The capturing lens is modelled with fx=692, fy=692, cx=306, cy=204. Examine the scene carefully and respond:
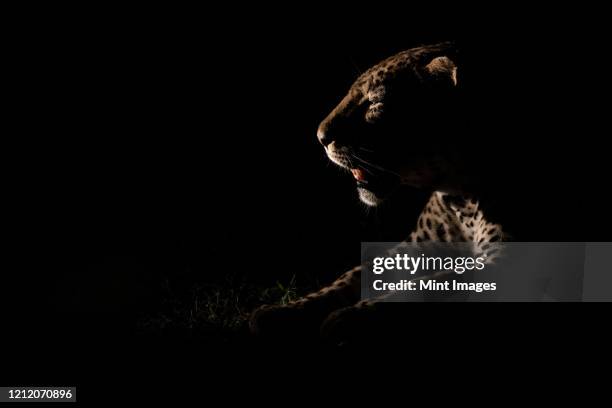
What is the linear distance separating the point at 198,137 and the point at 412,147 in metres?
1.89

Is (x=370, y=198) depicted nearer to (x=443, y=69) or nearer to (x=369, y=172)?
(x=369, y=172)

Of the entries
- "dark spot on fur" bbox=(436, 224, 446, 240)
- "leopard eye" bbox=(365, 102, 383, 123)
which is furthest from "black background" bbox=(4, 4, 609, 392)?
"leopard eye" bbox=(365, 102, 383, 123)

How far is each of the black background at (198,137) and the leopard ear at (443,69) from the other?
0.93 meters

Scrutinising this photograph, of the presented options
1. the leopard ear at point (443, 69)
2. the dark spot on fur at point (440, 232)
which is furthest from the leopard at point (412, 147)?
the dark spot on fur at point (440, 232)

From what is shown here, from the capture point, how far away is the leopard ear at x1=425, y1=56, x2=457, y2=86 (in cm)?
264

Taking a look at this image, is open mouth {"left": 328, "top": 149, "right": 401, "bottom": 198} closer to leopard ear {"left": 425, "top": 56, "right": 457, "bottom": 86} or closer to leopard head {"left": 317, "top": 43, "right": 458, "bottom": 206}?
leopard head {"left": 317, "top": 43, "right": 458, "bottom": 206}

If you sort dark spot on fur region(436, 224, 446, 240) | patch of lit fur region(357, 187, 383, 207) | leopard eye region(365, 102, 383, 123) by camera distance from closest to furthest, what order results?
leopard eye region(365, 102, 383, 123), patch of lit fur region(357, 187, 383, 207), dark spot on fur region(436, 224, 446, 240)

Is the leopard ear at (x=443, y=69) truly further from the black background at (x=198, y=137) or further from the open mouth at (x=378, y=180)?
the black background at (x=198, y=137)

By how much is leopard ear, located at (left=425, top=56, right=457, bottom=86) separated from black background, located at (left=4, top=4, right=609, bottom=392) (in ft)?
3.04

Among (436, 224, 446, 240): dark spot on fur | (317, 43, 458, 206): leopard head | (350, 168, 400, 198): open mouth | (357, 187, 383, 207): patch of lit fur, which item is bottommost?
(436, 224, 446, 240): dark spot on fur

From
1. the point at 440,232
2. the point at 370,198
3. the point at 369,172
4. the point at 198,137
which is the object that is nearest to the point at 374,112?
the point at 369,172

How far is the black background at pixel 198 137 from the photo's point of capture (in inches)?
145

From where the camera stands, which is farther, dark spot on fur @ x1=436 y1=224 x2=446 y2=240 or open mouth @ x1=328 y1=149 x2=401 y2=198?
dark spot on fur @ x1=436 y1=224 x2=446 y2=240

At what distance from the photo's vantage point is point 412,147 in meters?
2.74
